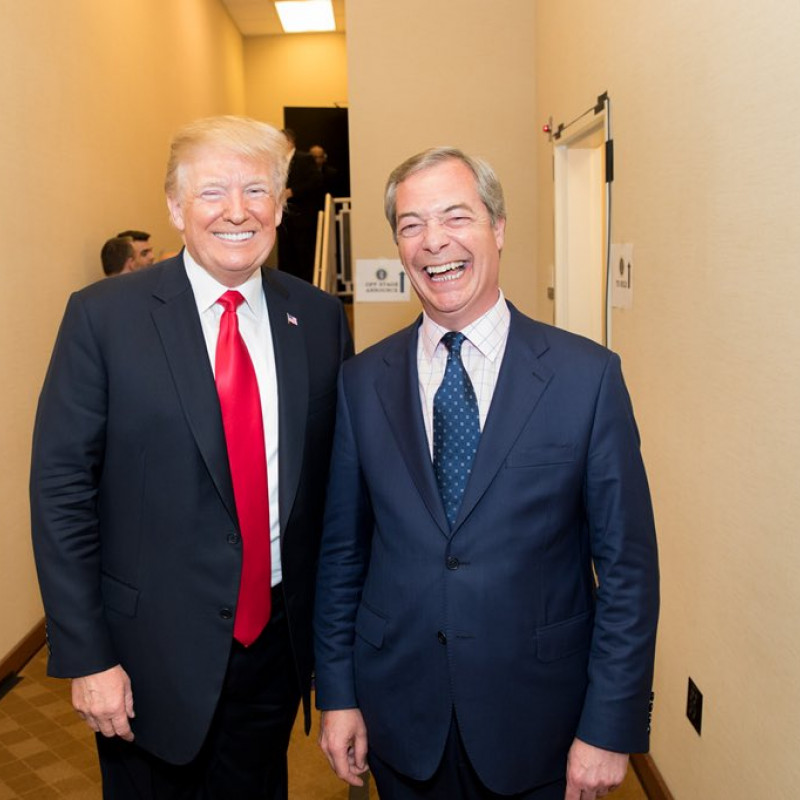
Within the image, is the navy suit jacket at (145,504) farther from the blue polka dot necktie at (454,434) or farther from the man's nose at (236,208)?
the blue polka dot necktie at (454,434)

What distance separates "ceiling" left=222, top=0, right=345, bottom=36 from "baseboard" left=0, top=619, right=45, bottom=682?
879cm

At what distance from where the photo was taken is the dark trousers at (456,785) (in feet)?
5.36

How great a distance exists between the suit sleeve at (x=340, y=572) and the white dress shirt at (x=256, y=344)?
0.14 metres

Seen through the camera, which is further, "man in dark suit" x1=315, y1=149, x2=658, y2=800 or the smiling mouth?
the smiling mouth

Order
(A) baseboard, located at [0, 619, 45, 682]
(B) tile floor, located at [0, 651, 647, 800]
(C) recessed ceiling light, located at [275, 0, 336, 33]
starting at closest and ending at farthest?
(B) tile floor, located at [0, 651, 647, 800] → (A) baseboard, located at [0, 619, 45, 682] → (C) recessed ceiling light, located at [275, 0, 336, 33]

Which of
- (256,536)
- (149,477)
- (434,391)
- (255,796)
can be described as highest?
(434,391)

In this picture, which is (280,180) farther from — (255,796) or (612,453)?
(255,796)

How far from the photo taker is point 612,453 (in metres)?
1.54

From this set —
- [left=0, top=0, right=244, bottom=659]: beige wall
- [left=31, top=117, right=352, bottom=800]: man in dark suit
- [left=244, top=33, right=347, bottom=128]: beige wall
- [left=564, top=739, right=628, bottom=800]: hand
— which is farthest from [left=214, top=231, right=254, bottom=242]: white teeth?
[left=244, top=33, right=347, bottom=128]: beige wall

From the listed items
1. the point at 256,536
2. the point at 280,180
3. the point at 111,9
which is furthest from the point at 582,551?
the point at 111,9

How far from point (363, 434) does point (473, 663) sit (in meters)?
0.47

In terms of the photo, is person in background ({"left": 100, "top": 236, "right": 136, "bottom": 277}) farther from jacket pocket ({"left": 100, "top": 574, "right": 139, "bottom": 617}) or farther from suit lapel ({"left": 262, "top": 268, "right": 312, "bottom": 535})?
jacket pocket ({"left": 100, "top": 574, "right": 139, "bottom": 617})

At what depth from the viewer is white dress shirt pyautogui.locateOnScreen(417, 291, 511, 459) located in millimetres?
1663

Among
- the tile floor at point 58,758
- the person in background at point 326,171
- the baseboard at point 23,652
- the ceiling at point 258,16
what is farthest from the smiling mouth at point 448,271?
the ceiling at point 258,16
